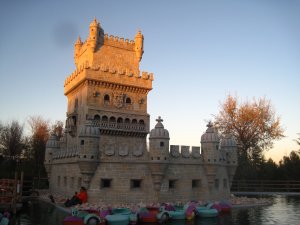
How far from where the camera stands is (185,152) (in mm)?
24734

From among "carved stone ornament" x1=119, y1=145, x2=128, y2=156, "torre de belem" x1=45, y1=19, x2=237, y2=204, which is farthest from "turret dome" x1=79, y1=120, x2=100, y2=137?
"carved stone ornament" x1=119, y1=145, x2=128, y2=156

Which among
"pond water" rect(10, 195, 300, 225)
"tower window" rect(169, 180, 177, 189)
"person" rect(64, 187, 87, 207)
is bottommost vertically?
"pond water" rect(10, 195, 300, 225)

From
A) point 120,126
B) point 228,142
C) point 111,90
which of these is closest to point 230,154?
point 228,142

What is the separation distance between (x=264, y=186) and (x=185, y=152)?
2278 cm

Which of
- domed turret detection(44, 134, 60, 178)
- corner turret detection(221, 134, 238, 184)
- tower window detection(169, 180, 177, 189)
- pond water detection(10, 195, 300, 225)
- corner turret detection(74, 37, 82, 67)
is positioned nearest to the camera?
pond water detection(10, 195, 300, 225)

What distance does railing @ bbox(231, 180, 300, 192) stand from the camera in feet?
133

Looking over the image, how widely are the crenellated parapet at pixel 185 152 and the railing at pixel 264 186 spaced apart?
1975 cm

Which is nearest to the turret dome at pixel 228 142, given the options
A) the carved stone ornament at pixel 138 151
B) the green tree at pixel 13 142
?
the carved stone ornament at pixel 138 151

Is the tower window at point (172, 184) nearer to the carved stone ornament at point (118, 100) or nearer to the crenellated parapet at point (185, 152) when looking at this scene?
the crenellated parapet at point (185, 152)

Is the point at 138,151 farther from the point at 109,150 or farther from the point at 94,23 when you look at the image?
the point at 94,23

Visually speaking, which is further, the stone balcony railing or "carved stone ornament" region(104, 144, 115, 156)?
the stone balcony railing

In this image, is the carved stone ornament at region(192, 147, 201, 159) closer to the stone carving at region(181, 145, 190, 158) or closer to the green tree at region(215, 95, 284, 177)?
the stone carving at region(181, 145, 190, 158)

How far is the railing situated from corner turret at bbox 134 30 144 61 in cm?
2182

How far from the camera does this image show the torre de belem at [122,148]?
74.4 feet
